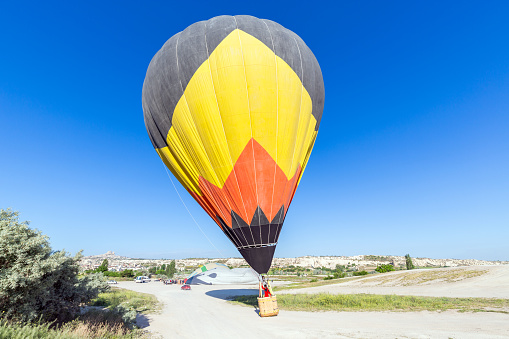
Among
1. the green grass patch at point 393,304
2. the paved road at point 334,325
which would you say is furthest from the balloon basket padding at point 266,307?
the green grass patch at point 393,304

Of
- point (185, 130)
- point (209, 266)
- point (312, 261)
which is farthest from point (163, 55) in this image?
point (312, 261)

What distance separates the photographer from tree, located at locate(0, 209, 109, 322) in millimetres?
7242

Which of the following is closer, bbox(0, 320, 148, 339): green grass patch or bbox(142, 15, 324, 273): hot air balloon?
bbox(0, 320, 148, 339): green grass patch

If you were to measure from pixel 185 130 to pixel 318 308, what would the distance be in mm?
12881

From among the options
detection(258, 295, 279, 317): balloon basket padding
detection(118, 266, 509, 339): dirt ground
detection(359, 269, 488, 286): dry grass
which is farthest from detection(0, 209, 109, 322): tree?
detection(359, 269, 488, 286): dry grass

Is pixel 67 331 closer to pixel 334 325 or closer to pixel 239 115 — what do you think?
pixel 334 325

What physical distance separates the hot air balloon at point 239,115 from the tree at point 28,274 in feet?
23.0

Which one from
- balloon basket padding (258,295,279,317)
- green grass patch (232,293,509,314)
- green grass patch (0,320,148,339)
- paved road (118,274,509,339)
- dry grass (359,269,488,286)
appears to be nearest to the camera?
green grass patch (0,320,148,339)

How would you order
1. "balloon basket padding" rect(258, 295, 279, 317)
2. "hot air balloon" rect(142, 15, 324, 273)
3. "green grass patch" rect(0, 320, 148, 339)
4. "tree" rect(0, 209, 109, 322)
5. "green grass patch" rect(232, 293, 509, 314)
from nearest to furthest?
1. "green grass patch" rect(0, 320, 148, 339)
2. "tree" rect(0, 209, 109, 322)
3. "hot air balloon" rect(142, 15, 324, 273)
4. "balloon basket padding" rect(258, 295, 279, 317)
5. "green grass patch" rect(232, 293, 509, 314)

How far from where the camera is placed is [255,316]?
13.9m

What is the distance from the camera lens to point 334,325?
11102mm

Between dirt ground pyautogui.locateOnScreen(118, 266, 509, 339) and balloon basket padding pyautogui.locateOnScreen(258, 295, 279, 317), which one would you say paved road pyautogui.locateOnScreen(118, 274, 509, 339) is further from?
balloon basket padding pyautogui.locateOnScreen(258, 295, 279, 317)

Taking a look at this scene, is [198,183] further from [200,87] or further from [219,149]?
[200,87]

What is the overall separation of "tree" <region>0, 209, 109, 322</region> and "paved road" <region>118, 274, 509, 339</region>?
171 inches
